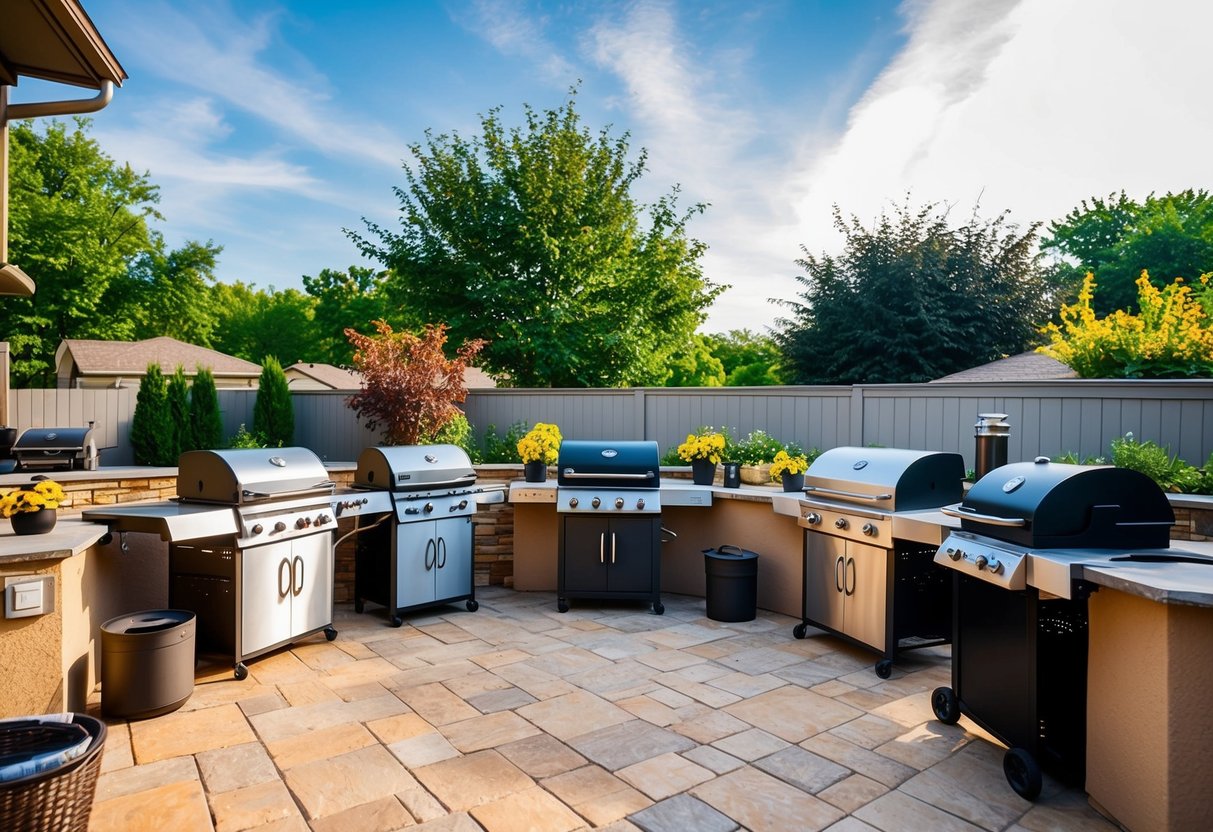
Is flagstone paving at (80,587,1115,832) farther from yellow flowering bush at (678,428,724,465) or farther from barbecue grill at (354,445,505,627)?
yellow flowering bush at (678,428,724,465)

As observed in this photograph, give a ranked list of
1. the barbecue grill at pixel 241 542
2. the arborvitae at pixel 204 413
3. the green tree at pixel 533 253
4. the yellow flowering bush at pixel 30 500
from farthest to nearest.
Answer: the green tree at pixel 533 253 → the arborvitae at pixel 204 413 → the barbecue grill at pixel 241 542 → the yellow flowering bush at pixel 30 500

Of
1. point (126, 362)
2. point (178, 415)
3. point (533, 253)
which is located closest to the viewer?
point (178, 415)

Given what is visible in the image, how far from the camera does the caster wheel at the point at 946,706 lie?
3.10 m

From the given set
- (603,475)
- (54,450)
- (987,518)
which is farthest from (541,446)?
(54,450)

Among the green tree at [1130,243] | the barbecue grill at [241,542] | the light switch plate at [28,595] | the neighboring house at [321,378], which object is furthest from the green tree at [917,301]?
the light switch plate at [28,595]

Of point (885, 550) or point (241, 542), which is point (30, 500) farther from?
point (885, 550)

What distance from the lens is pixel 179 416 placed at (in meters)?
7.94

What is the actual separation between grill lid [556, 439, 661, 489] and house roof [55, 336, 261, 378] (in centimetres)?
1193

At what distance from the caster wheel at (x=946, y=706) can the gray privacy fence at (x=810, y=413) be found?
2.51m

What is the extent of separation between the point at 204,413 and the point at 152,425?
528 mm

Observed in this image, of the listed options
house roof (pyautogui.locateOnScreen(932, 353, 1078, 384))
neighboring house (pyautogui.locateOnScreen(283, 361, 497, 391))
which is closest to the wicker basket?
house roof (pyautogui.locateOnScreen(932, 353, 1078, 384))

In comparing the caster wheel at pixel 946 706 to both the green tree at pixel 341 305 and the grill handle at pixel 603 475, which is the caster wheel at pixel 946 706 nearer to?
Result: the grill handle at pixel 603 475

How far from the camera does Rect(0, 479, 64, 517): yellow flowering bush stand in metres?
3.07

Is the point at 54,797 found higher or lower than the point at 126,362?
lower
